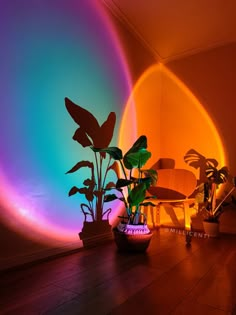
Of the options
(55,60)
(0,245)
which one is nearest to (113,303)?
(0,245)

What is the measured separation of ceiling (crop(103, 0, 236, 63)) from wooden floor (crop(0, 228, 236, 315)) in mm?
2434

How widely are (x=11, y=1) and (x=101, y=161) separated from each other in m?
1.44

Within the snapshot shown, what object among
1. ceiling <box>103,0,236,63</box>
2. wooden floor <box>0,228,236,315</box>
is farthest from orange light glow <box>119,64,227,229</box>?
wooden floor <box>0,228,236,315</box>

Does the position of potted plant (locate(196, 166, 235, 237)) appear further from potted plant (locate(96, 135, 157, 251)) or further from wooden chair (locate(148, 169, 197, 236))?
potted plant (locate(96, 135, 157, 251))

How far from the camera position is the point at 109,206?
2.49 m

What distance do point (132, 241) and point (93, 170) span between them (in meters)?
0.73

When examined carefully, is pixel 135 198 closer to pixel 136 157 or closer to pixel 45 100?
pixel 136 157

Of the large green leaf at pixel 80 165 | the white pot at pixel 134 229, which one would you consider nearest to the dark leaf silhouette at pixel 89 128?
the large green leaf at pixel 80 165

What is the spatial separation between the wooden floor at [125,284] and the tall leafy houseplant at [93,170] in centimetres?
29

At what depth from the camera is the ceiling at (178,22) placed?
2551 mm

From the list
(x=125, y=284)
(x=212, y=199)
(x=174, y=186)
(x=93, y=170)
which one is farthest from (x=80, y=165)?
(x=212, y=199)

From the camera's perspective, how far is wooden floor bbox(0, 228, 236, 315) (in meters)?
1.13

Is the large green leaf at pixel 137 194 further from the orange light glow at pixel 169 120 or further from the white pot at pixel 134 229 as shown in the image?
the orange light glow at pixel 169 120

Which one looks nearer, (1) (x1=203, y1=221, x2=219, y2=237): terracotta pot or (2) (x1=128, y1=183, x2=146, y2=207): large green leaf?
(2) (x1=128, y1=183, x2=146, y2=207): large green leaf
